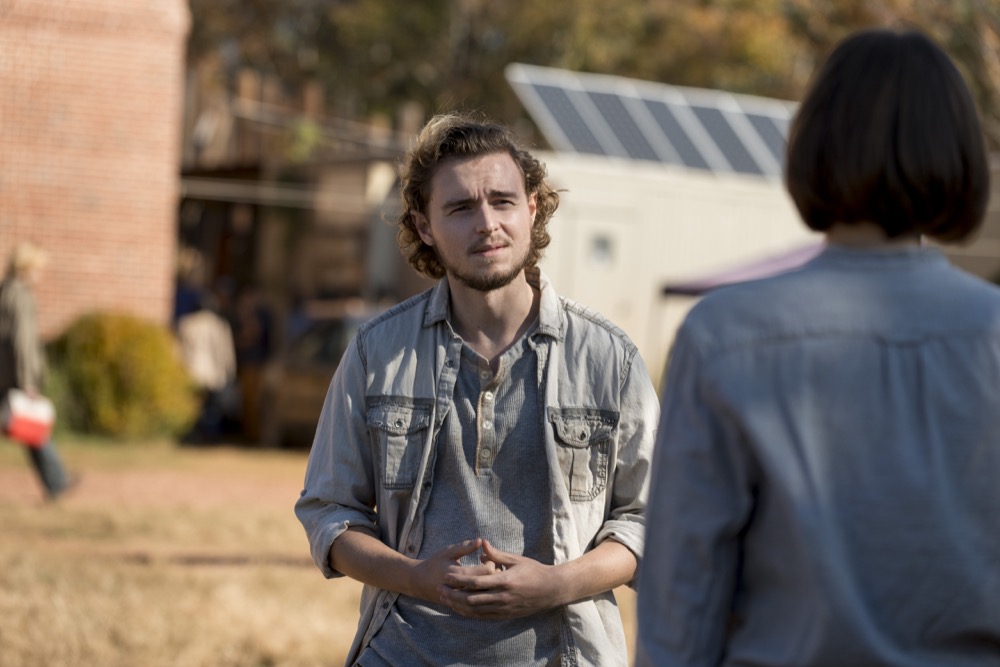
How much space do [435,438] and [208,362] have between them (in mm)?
17682

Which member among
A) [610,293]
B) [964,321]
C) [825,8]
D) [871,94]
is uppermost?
[825,8]

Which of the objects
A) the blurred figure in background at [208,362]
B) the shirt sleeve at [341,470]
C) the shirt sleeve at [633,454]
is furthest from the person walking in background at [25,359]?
the shirt sleeve at [633,454]

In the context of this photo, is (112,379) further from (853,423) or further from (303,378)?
(853,423)

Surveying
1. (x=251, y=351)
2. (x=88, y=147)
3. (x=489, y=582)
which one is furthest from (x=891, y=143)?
→ (x=251, y=351)

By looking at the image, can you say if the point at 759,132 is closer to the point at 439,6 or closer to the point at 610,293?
the point at 610,293

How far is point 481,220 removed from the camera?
3576mm

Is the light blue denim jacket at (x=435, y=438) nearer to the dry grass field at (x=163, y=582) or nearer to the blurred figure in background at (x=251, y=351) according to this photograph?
the dry grass field at (x=163, y=582)

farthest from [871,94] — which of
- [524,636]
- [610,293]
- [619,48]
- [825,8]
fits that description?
[619,48]

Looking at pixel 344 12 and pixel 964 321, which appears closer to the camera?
pixel 964 321

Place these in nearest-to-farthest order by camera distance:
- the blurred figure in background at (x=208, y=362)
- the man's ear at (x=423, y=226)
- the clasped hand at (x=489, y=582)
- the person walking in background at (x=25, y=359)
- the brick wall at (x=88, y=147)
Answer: the clasped hand at (x=489, y=582) → the man's ear at (x=423, y=226) → the person walking in background at (x=25, y=359) → the brick wall at (x=88, y=147) → the blurred figure in background at (x=208, y=362)

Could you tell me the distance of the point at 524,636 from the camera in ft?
11.2

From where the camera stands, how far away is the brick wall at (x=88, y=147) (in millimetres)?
20016

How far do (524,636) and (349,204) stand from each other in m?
19.9

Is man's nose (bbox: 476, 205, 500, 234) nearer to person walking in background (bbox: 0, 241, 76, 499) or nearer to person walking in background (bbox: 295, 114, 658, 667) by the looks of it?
person walking in background (bbox: 295, 114, 658, 667)
